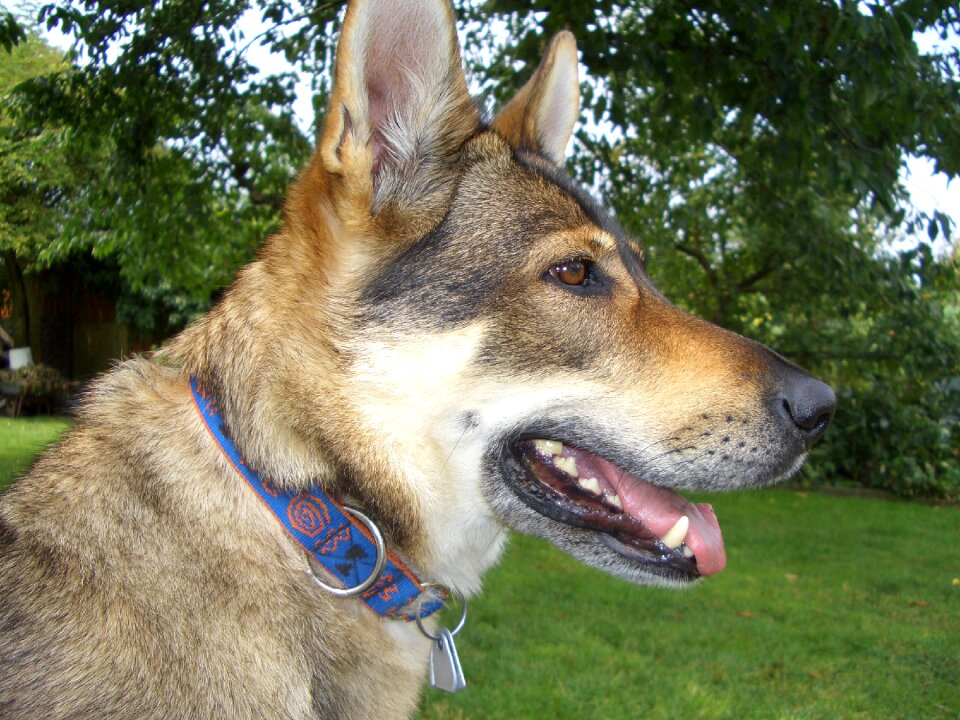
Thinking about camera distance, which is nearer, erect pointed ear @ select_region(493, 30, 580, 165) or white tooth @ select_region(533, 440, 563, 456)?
white tooth @ select_region(533, 440, 563, 456)

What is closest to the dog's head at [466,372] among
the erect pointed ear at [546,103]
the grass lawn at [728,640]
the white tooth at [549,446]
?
the white tooth at [549,446]

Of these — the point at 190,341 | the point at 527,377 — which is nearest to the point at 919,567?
the point at 527,377

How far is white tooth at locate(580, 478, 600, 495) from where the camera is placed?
8.30 ft

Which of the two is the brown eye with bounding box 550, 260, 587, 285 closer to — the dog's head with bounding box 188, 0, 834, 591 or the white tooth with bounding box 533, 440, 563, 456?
the dog's head with bounding box 188, 0, 834, 591

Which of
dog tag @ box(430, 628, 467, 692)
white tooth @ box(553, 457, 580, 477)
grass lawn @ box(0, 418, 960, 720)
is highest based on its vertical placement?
white tooth @ box(553, 457, 580, 477)

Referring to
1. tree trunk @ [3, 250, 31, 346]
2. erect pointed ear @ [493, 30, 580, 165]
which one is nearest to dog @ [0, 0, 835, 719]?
erect pointed ear @ [493, 30, 580, 165]

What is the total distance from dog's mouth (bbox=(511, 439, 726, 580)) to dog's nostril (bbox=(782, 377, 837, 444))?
446 millimetres

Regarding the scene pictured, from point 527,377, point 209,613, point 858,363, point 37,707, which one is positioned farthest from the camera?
point 858,363

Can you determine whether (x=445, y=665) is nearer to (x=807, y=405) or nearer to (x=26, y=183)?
(x=807, y=405)

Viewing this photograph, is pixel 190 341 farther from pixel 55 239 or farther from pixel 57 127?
pixel 55 239

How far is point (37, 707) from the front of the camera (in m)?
1.98

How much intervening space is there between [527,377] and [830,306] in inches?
450

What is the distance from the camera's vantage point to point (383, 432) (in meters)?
2.40

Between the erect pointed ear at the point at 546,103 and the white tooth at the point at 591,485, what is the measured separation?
1.24 meters
